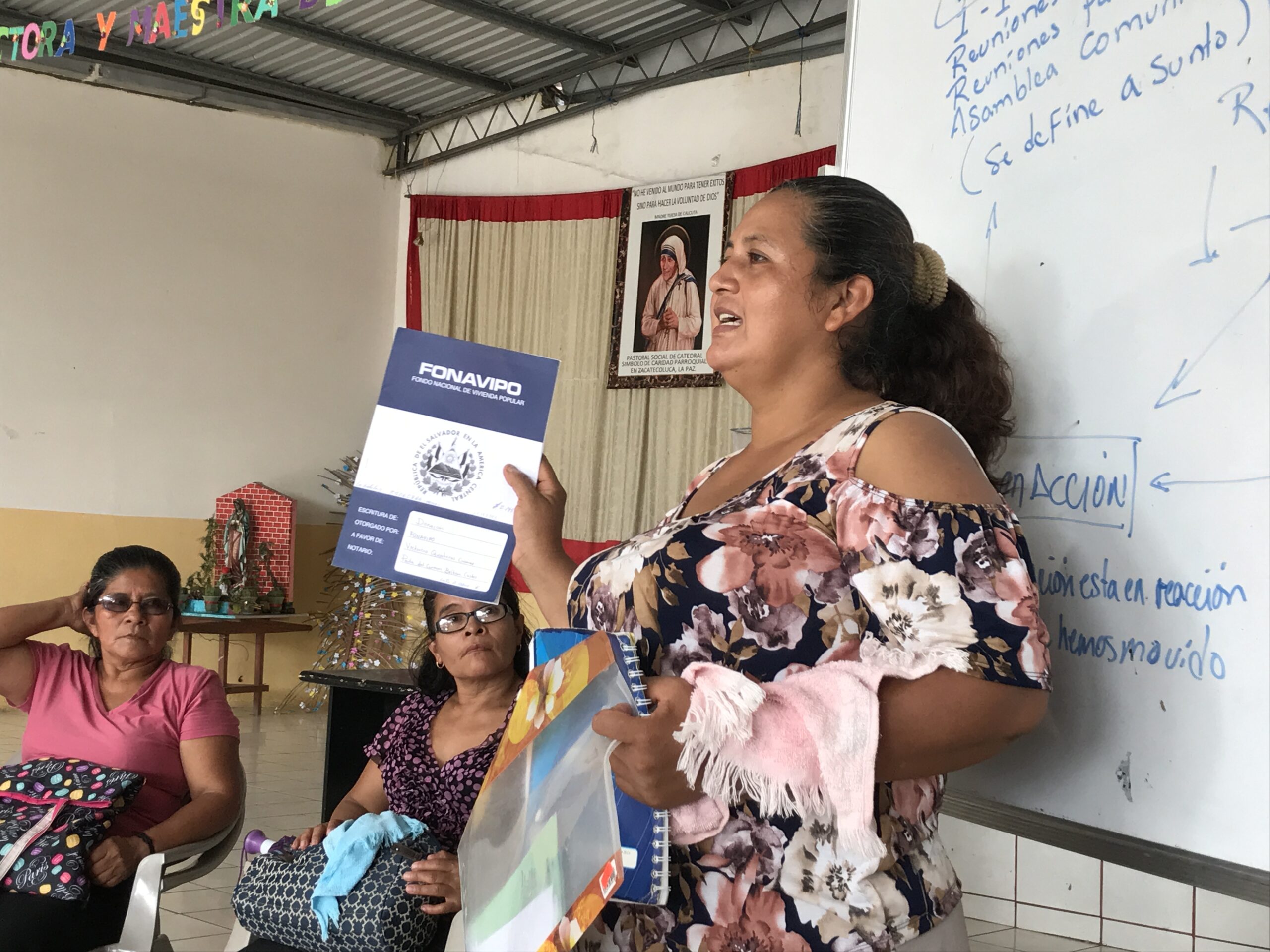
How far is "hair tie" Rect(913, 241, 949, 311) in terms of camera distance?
4.72 ft

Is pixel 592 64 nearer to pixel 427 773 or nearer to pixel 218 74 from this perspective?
pixel 218 74

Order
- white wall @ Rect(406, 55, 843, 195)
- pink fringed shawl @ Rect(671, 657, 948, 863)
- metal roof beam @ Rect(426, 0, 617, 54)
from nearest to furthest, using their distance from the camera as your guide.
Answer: pink fringed shawl @ Rect(671, 657, 948, 863), white wall @ Rect(406, 55, 843, 195), metal roof beam @ Rect(426, 0, 617, 54)

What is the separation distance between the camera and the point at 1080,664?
4.60 ft

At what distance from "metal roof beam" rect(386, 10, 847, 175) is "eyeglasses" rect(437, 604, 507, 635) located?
4.26 metres

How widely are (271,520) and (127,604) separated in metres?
6.27

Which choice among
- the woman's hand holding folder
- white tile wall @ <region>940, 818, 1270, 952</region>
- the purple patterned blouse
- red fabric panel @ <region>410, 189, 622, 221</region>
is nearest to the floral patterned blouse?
the woman's hand holding folder

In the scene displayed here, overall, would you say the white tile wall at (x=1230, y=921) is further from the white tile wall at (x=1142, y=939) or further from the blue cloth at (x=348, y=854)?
the blue cloth at (x=348, y=854)

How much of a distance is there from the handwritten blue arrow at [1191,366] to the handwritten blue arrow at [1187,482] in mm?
77

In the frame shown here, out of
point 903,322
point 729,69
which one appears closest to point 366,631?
point 729,69

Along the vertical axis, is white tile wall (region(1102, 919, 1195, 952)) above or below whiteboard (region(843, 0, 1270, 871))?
below

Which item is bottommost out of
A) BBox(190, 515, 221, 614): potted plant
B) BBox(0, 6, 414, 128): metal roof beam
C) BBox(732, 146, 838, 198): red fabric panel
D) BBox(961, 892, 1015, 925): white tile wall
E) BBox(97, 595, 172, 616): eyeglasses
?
BBox(961, 892, 1015, 925): white tile wall

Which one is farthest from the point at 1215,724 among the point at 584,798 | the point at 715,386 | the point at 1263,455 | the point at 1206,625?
the point at 715,386

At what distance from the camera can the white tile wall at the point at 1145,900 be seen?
3.86 metres

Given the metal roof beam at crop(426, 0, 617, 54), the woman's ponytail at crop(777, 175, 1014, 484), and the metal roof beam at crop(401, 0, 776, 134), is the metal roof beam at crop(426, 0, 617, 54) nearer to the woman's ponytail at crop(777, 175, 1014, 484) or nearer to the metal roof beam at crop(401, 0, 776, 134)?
the metal roof beam at crop(401, 0, 776, 134)
